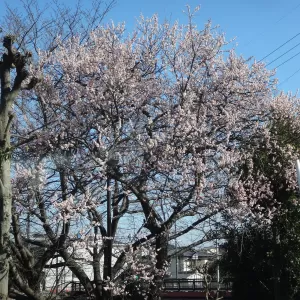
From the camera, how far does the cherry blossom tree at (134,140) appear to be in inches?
346

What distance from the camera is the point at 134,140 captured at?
9.05 meters

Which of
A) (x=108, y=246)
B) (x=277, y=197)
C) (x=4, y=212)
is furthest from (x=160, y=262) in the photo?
(x=4, y=212)

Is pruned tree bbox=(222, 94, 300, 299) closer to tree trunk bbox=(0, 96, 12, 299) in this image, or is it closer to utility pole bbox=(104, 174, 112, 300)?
utility pole bbox=(104, 174, 112, 300)

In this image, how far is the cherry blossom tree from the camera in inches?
346

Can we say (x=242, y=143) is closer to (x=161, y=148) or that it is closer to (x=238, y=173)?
(x=238, y=173)

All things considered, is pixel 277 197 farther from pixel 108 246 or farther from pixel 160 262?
pixel 108 246

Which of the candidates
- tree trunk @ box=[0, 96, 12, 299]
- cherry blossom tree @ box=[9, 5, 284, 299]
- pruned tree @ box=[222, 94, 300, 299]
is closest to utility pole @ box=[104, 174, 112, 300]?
cherry blossom tree @ box=[9, 5, 284, 299]

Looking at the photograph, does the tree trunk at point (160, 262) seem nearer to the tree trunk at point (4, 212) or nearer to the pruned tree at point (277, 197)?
the pruned tree at point (277, 197)

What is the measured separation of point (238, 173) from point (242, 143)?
83 cm

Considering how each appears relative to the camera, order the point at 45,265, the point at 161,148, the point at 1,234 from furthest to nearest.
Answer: the point at 45,265 < the point at 161,148 < the point at 1,234

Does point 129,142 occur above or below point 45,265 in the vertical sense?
above

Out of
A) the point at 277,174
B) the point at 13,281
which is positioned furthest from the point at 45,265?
the point at 277,174

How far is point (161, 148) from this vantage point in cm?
867

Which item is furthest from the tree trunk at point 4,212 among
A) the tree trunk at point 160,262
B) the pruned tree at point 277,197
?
the pruned tree at point 277,197
